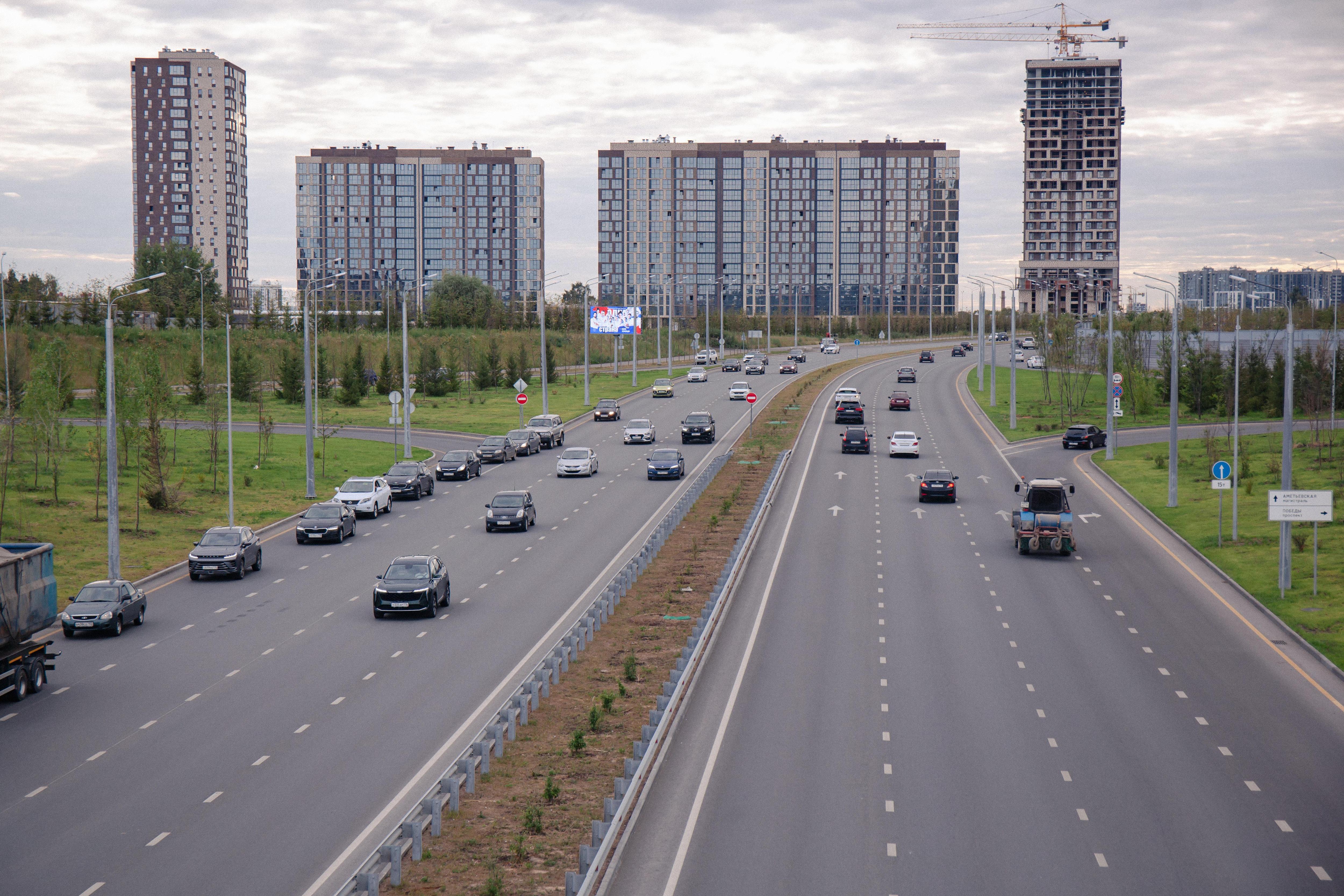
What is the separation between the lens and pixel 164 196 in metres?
190

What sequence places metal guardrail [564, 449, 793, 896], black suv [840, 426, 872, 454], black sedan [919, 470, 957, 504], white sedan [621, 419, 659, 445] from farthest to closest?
white sedan [621, 419, 659, 445] < black suv [840, 426, 872, 454] < black sedan [919, 470, 957, 504] < metal guardrail [564, 449, 793, 896]

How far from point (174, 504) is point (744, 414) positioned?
4236 cm

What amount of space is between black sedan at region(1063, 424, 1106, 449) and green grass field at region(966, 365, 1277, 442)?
3.37 metres

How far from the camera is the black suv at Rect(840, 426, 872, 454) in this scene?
202ft

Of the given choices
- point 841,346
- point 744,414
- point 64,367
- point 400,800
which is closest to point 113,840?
point 400,800

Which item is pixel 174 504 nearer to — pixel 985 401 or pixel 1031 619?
pixel 1031 619

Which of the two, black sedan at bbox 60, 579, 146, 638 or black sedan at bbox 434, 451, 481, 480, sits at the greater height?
black sedan at bbox 434, 451, 481, 480

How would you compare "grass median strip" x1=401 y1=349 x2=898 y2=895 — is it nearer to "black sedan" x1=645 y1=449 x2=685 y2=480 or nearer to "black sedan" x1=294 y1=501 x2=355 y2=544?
"black sedan" x1=294 y1=501 x2=355 y2=544

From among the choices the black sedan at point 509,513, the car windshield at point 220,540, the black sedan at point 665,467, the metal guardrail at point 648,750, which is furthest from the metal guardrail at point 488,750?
the black sedan at point 665,467

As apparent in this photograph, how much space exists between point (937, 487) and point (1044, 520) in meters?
9.81

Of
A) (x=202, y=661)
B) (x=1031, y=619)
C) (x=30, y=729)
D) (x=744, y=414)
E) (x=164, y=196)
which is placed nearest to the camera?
(x=30, y=729)

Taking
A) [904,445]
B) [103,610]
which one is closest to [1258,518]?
[904,445]

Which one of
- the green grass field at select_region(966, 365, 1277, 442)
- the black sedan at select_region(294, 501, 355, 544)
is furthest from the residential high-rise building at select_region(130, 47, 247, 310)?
the black sedan at select_region(294, 501, 355, 544)

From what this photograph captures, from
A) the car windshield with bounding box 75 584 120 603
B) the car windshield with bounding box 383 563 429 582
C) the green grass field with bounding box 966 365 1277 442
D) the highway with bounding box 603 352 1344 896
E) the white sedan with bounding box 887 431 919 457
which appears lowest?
the highway with bounding box 603 352 1344 896
